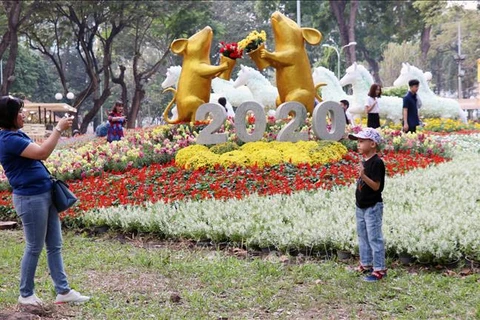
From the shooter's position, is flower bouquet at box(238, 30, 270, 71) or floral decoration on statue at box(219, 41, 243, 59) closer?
flower bouquet at box(238, 30, 270, 71)

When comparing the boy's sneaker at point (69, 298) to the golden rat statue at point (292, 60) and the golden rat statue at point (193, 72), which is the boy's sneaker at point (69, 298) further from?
the golden rat statue at point (193, 72)

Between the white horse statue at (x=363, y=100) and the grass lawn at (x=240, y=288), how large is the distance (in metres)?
13.5

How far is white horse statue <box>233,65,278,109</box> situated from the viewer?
21.6 metres

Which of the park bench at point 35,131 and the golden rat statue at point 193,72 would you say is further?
the park bench at point 35,131

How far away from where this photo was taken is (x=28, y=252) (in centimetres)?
493

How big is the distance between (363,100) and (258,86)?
3.81 meters

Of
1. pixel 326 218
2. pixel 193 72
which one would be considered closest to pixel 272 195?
pixel 326 218

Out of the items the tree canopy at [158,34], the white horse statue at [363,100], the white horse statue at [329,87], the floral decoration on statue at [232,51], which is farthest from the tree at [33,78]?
the floral decoration on statue at [232,51]

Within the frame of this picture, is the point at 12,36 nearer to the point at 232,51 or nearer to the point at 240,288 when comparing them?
the point at 232,51

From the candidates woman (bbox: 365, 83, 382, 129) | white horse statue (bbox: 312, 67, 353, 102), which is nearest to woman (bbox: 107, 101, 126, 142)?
woman (bbox: 365, 83, 382, 129)

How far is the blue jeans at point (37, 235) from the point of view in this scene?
485cm

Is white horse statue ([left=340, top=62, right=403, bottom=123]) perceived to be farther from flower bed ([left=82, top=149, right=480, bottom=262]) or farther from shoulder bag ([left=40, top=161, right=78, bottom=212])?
shoulder bag ([left=40, top=161, right=78, bottom=212])

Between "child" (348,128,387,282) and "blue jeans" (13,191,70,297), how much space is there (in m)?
2.47

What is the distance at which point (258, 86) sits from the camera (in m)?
21.9
